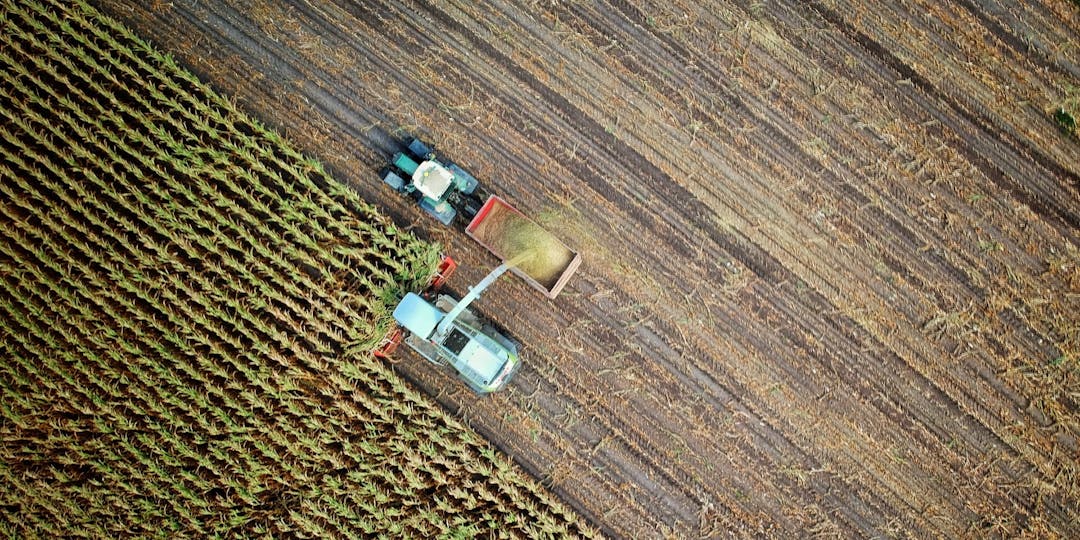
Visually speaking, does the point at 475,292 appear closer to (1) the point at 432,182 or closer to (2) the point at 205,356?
(1) the point at 432,182

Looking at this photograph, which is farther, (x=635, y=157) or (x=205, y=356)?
(x=635, y=157)

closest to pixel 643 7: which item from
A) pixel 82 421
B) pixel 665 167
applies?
pixel 665 167

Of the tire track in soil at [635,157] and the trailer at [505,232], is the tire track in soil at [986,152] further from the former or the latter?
the trailer at [505,232]

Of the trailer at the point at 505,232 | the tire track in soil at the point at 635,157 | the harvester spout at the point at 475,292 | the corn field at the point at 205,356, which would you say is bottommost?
the corn field at the point at 205,356

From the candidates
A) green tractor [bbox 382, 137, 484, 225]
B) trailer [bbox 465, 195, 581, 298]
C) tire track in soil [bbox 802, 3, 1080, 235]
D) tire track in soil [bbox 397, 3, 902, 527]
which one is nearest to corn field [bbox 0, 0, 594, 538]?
green tractor [bbox 382, 137, 484, 225]

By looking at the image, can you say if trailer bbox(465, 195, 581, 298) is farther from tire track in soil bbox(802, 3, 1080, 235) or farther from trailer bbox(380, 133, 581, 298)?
tire track in soil bbox(802, 3, 1080, 235)

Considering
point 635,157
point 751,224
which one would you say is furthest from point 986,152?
point 635,157

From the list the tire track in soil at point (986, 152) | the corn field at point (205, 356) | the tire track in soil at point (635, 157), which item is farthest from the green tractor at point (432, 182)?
the tire track in soil at point (986, 152)
